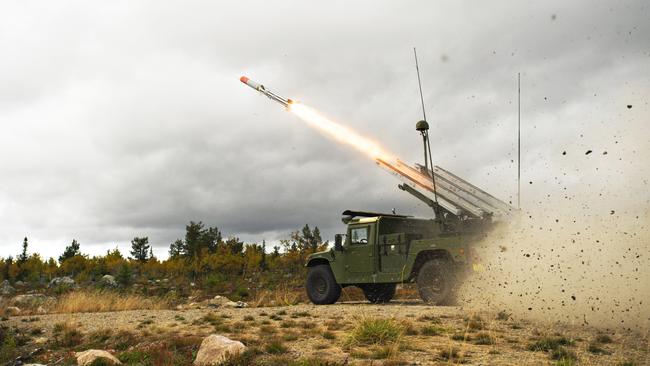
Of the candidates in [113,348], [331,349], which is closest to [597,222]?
[331,349]

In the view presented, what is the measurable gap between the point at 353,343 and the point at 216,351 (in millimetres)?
2085

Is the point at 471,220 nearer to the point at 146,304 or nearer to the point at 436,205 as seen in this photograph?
the point at 436,205

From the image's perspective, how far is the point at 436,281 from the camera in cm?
1320

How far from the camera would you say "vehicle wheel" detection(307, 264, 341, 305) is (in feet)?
52.3

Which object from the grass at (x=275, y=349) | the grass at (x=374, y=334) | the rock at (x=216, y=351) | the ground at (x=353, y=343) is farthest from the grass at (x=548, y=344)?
the rock at (x=216, y=351)

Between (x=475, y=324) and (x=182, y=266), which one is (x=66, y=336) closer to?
(x=475, y=324)

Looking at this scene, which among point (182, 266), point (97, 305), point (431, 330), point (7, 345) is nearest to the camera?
point (431, 330)

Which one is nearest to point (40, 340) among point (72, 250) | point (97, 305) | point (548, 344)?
point (97, 305)

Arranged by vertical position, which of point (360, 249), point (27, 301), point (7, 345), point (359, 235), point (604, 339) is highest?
point (359, 235)

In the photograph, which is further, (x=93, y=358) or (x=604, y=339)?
(x=604, y=339)

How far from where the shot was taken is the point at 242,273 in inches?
1773

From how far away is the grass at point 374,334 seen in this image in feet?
26.3

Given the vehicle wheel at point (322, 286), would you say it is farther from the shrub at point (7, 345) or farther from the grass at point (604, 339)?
the grass at point (604, 339)

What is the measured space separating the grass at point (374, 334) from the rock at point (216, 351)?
67.1 inches
